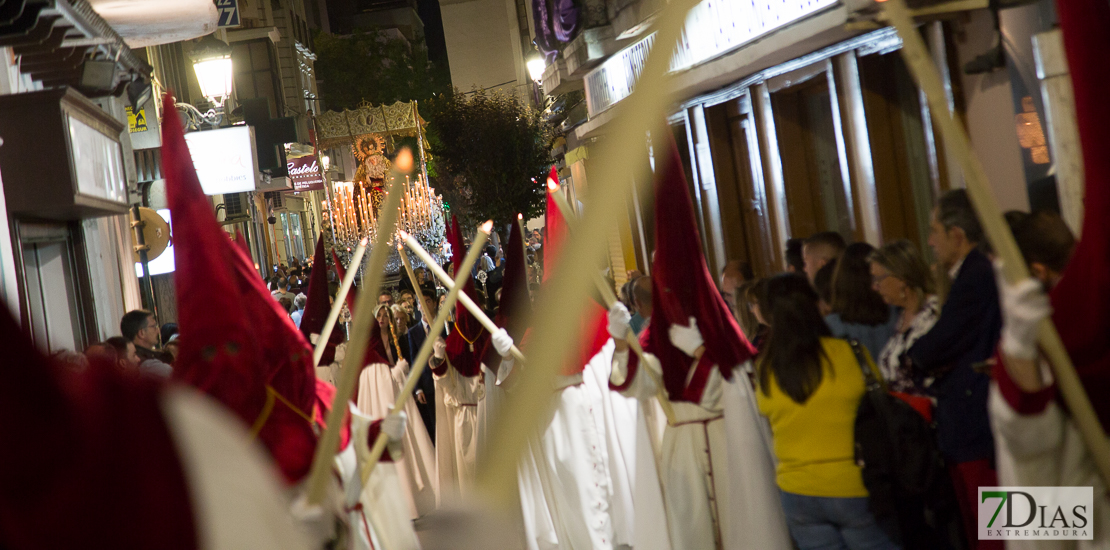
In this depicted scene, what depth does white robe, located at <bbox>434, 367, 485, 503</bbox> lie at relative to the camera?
8680 mm

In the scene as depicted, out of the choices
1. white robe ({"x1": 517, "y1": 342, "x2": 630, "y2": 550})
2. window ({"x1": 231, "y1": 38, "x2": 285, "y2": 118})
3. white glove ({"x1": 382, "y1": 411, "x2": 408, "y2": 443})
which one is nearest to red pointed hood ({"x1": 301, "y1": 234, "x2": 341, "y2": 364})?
white robe ({"x1": 517, "y1": 342, "x2": 630, "y2": 550})

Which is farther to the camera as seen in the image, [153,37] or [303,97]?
[303,97]

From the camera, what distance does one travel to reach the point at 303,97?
4034 cm

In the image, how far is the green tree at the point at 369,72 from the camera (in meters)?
42.4

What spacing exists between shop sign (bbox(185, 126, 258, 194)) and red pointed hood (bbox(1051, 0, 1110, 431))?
13195mm

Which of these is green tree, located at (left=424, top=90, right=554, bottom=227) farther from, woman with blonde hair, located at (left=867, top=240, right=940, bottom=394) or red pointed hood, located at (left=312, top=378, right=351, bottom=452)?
red pointed hood, located at (left=312, top=378, right=351, bottom=452)

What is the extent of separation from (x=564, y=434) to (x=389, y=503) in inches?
94.1

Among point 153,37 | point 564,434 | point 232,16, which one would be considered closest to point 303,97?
point 232,16

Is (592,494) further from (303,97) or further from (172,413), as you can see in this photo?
(303,97)

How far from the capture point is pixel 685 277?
4887 mm

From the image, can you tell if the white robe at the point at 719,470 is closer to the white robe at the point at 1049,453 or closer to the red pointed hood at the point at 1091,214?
the white robe at the point at 1049,453

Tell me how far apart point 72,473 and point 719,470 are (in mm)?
4570

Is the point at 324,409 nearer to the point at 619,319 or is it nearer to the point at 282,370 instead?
the point at 282,370

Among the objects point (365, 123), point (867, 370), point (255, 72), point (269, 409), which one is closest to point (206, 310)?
point (269, 409)
